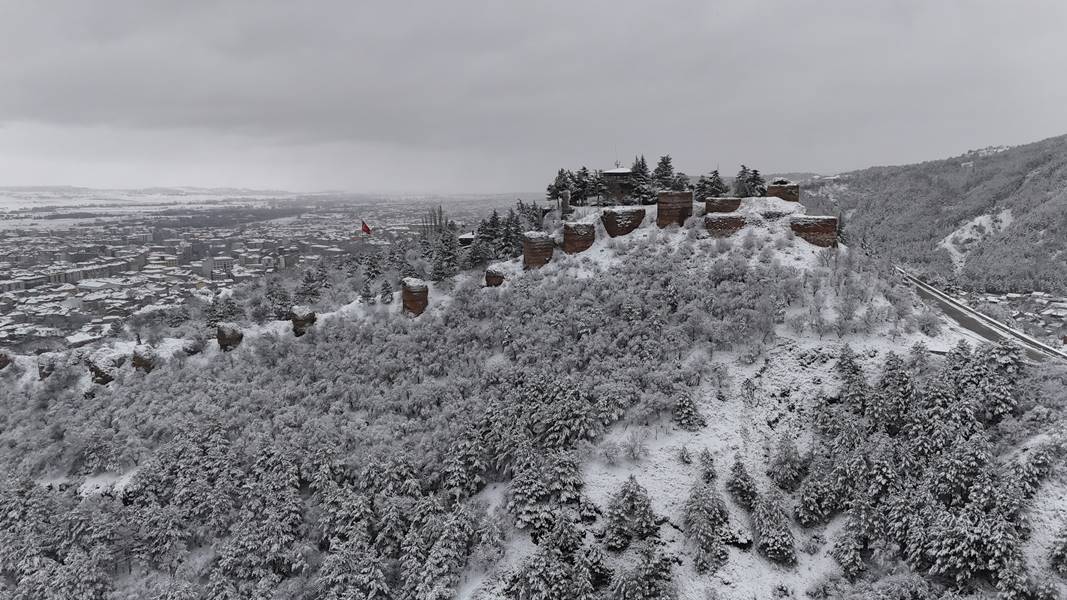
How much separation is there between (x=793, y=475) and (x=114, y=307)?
213ft

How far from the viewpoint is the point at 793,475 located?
51.0ft

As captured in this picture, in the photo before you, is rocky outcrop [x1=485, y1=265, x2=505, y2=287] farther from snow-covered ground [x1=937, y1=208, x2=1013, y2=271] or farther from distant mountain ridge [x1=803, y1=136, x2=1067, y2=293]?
snow-covered ground [x1=937, y1=208, x2=1013, y2=271]

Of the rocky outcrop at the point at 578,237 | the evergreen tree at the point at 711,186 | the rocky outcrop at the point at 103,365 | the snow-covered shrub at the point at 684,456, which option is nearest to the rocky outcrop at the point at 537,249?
the rocky outcrop at the point at 578,237

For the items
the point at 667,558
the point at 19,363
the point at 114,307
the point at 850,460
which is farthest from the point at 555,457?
the point at 114,307

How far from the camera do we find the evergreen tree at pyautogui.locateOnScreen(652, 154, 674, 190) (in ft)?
121

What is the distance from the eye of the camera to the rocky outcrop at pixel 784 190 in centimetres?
3206

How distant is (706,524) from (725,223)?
19530mm

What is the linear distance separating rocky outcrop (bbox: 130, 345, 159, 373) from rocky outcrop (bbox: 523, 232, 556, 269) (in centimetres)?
2274

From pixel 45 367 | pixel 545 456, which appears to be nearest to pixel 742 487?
pixel 545 456

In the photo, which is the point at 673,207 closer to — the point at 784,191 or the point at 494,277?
the point at 784,191

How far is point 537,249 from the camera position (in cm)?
3055

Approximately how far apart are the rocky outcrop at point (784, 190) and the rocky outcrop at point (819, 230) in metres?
6.43

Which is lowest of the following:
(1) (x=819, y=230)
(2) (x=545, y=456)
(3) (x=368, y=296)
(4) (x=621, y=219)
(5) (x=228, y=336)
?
(2) (x=545, y=456)

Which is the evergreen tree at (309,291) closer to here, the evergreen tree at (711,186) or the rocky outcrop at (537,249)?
the rocky outcrop at (537,249)
